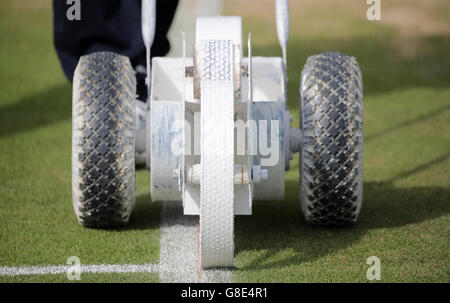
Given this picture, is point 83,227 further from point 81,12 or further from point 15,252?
point 81,12

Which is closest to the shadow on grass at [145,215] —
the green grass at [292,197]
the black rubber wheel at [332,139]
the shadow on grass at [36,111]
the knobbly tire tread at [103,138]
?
the green grass at [292,197]

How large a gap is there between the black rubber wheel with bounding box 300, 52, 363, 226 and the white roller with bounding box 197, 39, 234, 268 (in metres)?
0.82

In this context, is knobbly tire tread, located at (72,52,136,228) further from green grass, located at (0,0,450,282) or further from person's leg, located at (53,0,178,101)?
person's leg, located at (53,0,178,101)

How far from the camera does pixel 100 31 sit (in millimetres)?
7848

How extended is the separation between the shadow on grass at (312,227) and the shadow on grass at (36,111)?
120 inches

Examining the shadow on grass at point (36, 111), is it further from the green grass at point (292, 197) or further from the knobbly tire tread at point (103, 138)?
the knobbly tire tread at point (103, 138)

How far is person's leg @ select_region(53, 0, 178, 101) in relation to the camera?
7.82 m

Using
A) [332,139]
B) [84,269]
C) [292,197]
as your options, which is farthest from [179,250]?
[292,197]

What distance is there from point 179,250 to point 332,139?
3.87ft

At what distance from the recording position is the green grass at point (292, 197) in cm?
505

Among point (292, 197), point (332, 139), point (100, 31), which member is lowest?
point (292, 197)

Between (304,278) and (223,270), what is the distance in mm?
468

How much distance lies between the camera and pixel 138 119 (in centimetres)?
596

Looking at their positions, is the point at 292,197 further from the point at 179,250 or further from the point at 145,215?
the point at 179,250
